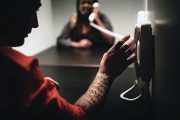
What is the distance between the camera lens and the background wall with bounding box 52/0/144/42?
3.53 m

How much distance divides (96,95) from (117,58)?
127 mm

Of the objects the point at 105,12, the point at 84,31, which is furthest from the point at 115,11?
the point at 84,31

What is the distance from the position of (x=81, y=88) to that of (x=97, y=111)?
0.65 metres

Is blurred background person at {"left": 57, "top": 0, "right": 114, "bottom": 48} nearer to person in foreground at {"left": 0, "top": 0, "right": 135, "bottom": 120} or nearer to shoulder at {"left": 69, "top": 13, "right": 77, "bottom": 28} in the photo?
shoulder at {"left": 69, "top": 13, "right": 77, "bottom": 28}

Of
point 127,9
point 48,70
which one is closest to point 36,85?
point 48,70

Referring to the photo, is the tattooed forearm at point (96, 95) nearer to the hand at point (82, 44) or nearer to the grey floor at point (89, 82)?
the grey floor at point (89, 82)

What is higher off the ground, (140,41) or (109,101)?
(140,41)

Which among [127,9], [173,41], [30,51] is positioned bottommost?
[30,51]

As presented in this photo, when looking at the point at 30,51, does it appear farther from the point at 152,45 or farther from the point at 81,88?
the point at 152,45

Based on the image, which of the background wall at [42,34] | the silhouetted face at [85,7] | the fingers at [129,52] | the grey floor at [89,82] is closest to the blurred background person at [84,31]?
the silhouetted face at [85,7]

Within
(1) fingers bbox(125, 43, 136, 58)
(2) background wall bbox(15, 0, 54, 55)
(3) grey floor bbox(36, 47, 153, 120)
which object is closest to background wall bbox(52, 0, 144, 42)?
(2) background wall bbox(15, 0, 54, 55)

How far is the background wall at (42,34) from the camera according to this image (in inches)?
108

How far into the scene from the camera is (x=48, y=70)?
1.91 meters

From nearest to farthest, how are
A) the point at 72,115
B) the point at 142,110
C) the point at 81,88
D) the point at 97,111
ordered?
the point at 72,115
the point at 97,111
the point at 142,110
the point at 81,88
